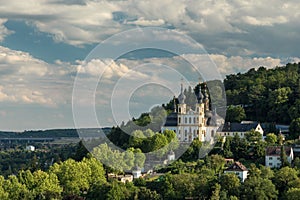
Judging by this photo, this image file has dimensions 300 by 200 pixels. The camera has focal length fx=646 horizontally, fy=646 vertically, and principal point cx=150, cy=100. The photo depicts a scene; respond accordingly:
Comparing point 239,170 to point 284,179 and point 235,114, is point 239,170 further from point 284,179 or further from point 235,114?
point 235,114

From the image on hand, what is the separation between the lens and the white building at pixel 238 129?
5803 centimetres

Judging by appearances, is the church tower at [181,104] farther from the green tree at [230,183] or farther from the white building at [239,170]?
the green tree at [230,183]

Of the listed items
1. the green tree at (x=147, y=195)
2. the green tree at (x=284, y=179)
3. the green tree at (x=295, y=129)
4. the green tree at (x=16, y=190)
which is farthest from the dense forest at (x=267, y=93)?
the green tree at (x=16, y=190)

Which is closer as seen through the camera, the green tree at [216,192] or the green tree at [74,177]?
the green tree at [216,192]

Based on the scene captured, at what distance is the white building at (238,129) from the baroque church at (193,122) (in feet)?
2.36

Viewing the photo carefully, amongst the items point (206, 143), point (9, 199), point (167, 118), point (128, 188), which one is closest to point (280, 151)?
point (206, 143)

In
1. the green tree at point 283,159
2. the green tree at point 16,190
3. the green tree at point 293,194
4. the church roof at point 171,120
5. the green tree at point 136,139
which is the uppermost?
the church roof at point 171,120

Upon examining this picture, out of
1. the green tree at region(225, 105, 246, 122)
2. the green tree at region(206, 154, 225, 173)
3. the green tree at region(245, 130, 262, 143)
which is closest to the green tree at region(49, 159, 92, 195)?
the green tree at region(206, 154, 225, 173)

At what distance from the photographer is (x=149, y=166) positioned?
5203cm

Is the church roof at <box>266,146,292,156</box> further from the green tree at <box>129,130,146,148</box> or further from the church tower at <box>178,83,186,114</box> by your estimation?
the church tower at <box>178,83,186,114</box>

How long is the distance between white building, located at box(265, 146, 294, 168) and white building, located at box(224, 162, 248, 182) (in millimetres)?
3760

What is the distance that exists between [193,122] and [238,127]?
13.6 feet

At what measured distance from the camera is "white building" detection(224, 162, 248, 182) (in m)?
44.2

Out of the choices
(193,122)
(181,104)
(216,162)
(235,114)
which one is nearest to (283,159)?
(216,162)
